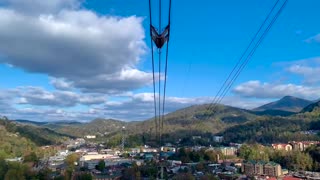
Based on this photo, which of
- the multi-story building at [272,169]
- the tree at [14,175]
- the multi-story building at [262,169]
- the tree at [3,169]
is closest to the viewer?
the tree at [14,175]

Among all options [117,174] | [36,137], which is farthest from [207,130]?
[117,174]

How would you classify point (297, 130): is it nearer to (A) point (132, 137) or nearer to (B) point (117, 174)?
(A) point (132, 137)

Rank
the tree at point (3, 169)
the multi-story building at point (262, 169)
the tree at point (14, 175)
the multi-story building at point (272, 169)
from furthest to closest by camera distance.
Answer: the multi-story building at point (262, 169), the multi-story building at point (272, 169), the tree at point (3, 169), the tree at point (14, 175)

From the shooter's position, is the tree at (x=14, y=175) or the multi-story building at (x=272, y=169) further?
the multi-story building at (x=272, y=169)

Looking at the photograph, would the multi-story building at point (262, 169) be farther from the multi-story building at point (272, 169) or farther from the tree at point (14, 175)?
the tree at point (14, 175)

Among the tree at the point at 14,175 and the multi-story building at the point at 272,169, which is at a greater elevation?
the tree at the point at 14,175

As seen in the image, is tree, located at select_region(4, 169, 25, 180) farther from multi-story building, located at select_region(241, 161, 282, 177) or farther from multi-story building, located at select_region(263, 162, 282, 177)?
multi-story building, located at select_region(263, 162, 282, 177)

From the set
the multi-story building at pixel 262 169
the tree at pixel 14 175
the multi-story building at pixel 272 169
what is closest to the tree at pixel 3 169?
the tree at pixel 14 175

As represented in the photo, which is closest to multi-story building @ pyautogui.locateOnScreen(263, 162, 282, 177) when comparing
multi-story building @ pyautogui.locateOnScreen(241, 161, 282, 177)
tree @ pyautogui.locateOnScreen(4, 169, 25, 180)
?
multi-story building @ pyautogui.locateOnScreen(241, 161, 282, 177)
